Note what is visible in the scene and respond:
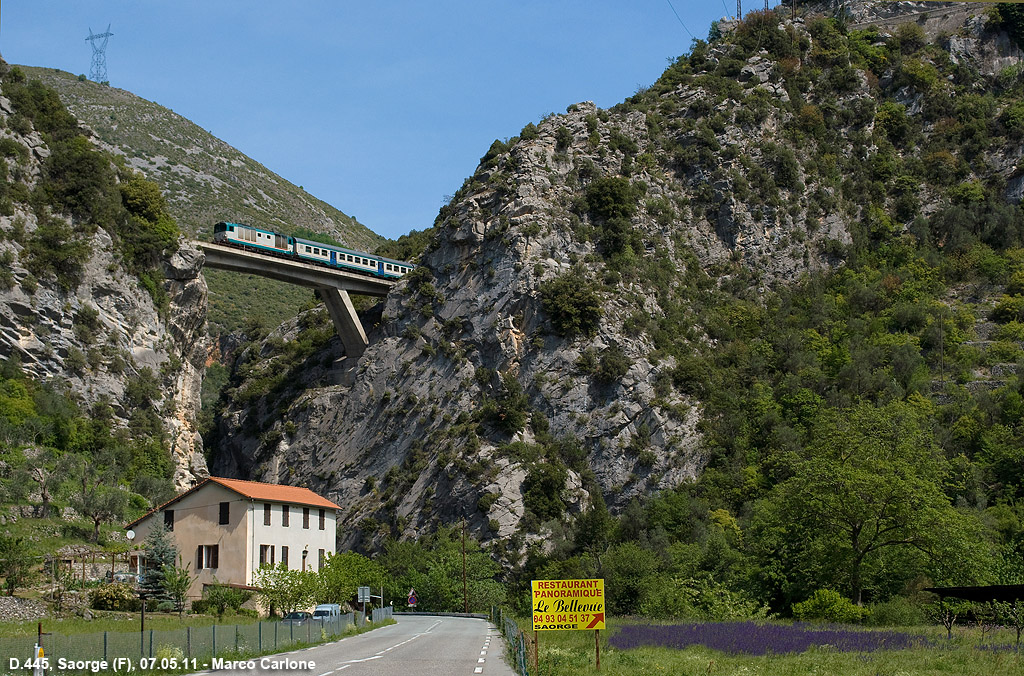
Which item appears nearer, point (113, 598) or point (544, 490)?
point (113, 598)

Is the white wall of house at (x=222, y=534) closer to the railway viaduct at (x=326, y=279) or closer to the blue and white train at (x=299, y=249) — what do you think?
the railway viaduct at (x=326, y=279)

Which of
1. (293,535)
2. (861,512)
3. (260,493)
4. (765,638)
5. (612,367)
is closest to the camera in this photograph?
(765,638)

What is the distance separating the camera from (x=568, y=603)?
23281 millimetres

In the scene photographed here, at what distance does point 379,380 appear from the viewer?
91.1m

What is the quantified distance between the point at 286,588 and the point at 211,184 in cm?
13745

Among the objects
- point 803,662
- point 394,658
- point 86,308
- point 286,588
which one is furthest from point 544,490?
point 803,662

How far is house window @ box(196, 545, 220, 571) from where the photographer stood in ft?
192

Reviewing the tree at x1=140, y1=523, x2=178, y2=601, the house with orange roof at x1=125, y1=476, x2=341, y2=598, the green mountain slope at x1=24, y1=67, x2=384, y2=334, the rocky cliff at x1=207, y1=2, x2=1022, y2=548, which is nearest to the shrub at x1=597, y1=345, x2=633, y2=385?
the rocky cliff at x1=207, y1=2, x2=1022, y2=548

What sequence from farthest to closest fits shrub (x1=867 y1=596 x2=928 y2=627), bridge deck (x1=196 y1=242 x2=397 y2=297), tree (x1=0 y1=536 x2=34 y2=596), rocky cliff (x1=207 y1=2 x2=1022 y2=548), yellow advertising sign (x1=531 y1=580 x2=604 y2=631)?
bridge deck (x1=196 y1=242 x2=397 y2=297), rocky cliff (x1=207 y1=2 x2=1022 y2=548), shrub (x1=867 y1=596 x2=928 y2=627), tree (x1=0 y1=536 x2=34 y2=596), yellow advertising sign (x1=531 y1=580 x2=604 y2=631)

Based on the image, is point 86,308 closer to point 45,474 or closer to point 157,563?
point 45,474

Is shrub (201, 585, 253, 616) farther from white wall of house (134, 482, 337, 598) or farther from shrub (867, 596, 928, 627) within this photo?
shrub (867, 596, 928, 627)

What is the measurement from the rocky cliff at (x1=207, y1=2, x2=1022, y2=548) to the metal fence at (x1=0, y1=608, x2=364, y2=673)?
46.7 meters

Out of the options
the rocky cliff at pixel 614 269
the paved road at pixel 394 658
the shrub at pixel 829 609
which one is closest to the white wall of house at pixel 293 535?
the rocky cliff at pixel 614 269

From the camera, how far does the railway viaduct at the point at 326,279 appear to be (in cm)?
8681
